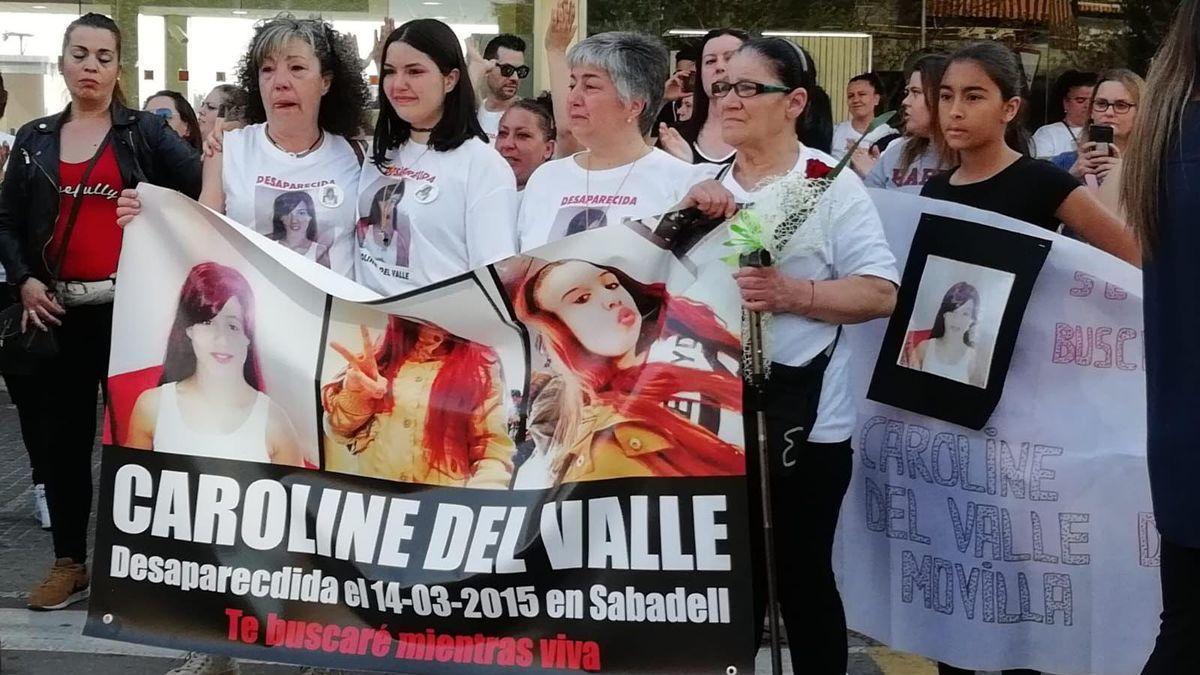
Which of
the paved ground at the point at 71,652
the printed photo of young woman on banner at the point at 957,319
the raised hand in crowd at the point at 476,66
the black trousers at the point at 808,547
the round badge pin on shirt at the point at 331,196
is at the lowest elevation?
the paved ground at the point at 71,652

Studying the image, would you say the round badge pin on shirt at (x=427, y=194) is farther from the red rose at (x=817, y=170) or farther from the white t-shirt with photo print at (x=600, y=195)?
the red rose at (x=817, y=170)

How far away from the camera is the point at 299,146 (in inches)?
187

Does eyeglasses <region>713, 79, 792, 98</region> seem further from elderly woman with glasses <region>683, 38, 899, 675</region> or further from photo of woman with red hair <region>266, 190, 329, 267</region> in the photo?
photo of woman with red hair <region>266, 190, 329, 267</region>

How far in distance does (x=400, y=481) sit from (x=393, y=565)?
22 centimetres

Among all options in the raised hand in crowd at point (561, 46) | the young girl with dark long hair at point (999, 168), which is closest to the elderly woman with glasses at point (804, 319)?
the young girl with dark long hair at point (999, 168)

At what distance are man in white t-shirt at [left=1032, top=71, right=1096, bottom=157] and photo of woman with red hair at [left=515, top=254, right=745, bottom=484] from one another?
18.9 ft

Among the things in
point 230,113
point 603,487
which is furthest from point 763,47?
point 230,113

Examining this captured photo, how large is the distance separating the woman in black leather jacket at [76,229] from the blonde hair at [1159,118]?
3656 millimetres

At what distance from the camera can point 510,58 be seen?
26.7ft

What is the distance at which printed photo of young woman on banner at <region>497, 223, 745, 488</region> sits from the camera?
152 inches

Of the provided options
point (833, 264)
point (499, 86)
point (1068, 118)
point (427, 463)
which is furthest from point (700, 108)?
point (1068, 118)

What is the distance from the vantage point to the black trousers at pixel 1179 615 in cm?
288

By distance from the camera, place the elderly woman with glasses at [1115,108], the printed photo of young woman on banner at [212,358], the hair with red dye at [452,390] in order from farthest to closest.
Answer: the elderly woman with glasses at [1115,108]
the printed photo of young woman on banner at [212,358]
the hair with red dye at [452,390]

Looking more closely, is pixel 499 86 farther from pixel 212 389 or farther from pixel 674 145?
pixel 212 389
